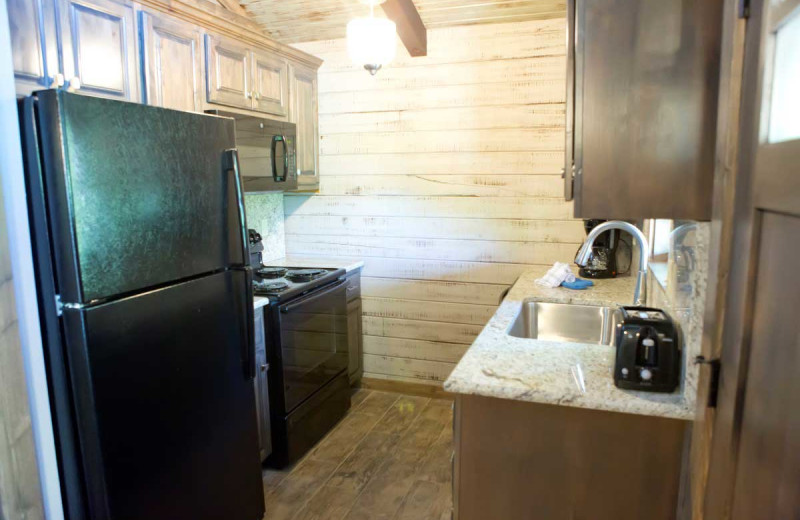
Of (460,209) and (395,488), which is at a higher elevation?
(460,209)

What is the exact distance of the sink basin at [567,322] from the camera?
215cm

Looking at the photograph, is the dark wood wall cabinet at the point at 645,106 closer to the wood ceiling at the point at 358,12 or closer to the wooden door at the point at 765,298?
the wooden door at the point at 765,298

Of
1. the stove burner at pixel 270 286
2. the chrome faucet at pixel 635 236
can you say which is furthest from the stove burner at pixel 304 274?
the chrome faucet at pixel 635 236

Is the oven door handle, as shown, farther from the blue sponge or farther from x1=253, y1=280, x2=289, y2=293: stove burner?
the blue sponge

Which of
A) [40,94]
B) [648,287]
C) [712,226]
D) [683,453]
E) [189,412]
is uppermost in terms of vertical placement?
[40,94]

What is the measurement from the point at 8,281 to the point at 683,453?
171 centimetres

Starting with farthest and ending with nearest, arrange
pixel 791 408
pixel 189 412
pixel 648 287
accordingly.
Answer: pixel 648 287
pixel 189 412
pixel 791 408

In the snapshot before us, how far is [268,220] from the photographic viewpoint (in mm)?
3453

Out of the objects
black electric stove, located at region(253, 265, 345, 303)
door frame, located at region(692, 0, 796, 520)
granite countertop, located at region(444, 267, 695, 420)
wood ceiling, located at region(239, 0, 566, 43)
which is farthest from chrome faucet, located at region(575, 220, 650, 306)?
wood ceiling, located at region(239, 0, 566, 43)

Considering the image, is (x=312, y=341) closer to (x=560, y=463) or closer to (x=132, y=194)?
(x=132, y=194)

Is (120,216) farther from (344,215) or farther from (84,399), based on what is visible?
(344,215)

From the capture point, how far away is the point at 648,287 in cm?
214

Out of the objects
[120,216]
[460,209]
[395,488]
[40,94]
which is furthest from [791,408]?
[460,209]

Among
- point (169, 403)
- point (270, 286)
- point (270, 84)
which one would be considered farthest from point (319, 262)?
point (169, 403)
